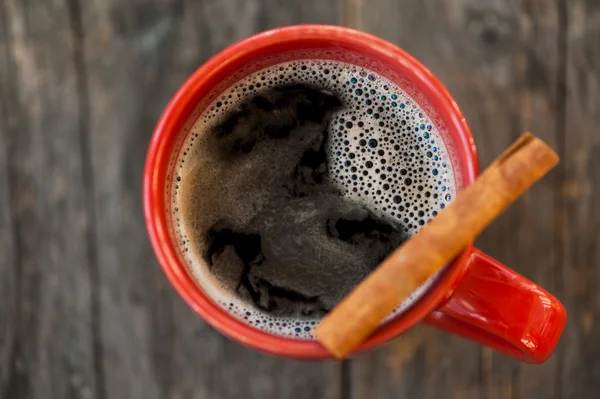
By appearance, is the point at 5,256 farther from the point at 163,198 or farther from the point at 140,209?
the point at 163,198

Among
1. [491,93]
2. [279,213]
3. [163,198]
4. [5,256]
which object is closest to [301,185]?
[279,213]

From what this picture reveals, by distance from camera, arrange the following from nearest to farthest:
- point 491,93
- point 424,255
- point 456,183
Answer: point 424,255 < point 456,183 < point 491,93

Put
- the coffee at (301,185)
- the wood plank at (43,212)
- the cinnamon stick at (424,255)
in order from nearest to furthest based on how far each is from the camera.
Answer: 1. the cinnamon stick at (424,255)
2. the coffee at (301,185)
3. the wood plank at (43,212)

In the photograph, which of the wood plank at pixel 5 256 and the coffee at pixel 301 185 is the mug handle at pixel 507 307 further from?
the wood plank at pixel 5 256

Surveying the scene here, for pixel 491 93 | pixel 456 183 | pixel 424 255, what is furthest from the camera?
pixel 491 93

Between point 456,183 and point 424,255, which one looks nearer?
point 424,255

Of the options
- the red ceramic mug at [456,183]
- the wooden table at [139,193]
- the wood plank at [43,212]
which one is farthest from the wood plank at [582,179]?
the wood plank at [43,212]

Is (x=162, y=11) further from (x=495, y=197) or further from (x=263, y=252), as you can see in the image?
(x=495, y=197)

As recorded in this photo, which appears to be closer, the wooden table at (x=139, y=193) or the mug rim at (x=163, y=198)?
the mug rim at (x=163, y=198)
